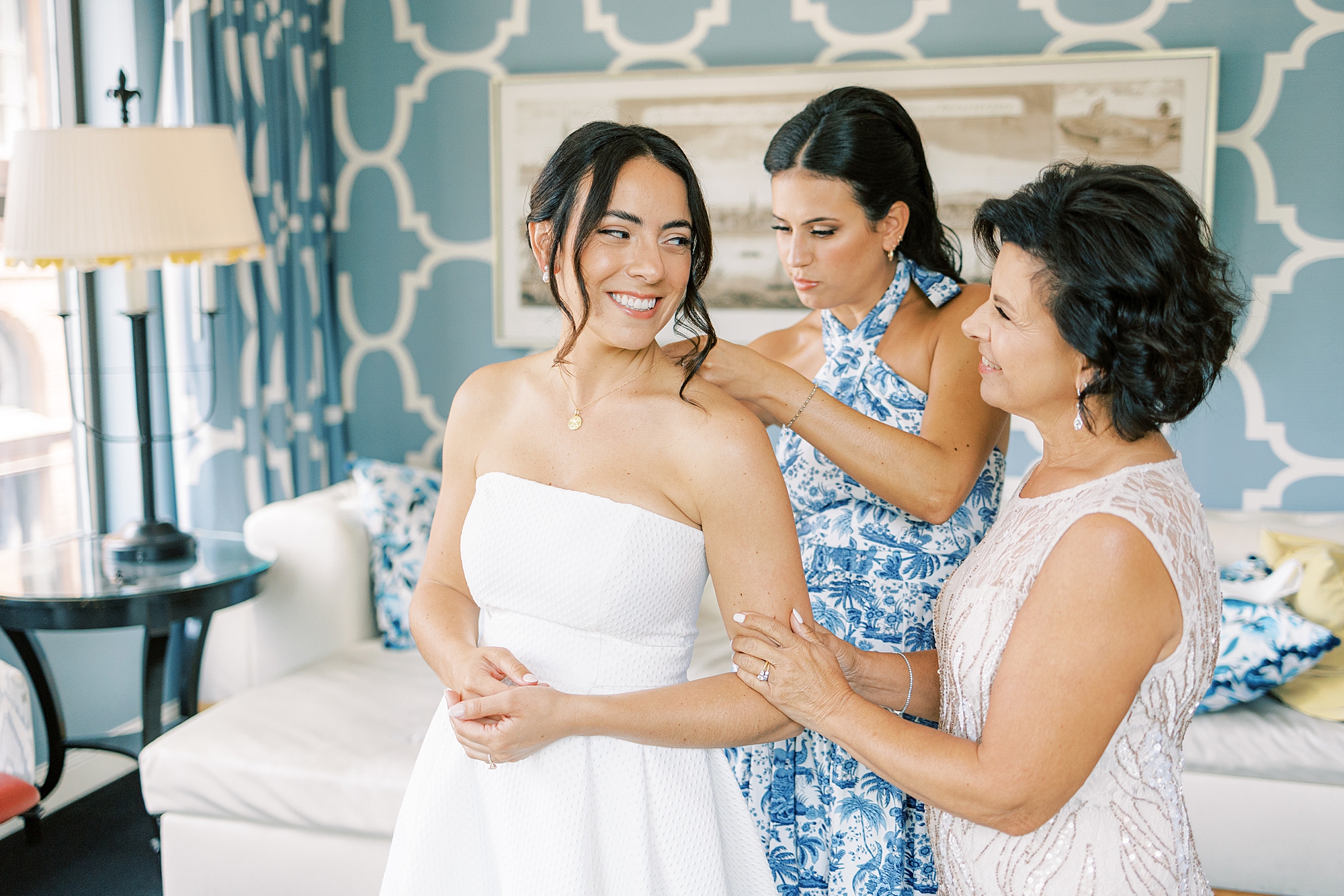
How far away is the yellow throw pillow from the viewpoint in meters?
2.54

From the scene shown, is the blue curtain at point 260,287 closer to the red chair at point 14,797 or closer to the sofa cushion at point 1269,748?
the red chair at point 14,797

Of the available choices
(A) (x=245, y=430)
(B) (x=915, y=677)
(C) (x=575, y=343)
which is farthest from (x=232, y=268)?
(B) (x=915, y=677)

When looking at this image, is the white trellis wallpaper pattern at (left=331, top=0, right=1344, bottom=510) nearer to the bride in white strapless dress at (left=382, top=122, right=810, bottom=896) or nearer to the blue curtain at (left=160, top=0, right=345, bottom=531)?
the blue curtain at (left=160, top=0, right=345, bottom=531)

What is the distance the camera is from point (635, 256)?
1.23 m

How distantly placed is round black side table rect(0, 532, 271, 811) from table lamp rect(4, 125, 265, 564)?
650mm

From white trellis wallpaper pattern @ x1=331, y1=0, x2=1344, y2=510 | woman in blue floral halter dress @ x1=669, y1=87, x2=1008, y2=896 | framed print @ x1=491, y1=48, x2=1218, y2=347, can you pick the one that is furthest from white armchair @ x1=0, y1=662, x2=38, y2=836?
white trellis wallpaper pattern @ x1=331, y1=0, x2=1344, y2=510

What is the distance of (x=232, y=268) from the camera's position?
10.7ft

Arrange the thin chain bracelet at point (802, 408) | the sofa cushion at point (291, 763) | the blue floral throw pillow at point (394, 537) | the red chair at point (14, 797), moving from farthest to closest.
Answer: the blue floral throw pillow at point (394, 537), the sofa cushion at point (291, 763), the red chair at point (14, 797), the thin chain bracelet at point (802, 408)

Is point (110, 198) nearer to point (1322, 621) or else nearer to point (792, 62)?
point (792, 62)

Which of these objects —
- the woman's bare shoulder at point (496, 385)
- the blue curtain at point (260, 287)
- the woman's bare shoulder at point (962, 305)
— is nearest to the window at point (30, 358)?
the blue curtain at point (260, 287)

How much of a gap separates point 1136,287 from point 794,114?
2.38m

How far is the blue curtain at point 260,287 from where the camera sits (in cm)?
316

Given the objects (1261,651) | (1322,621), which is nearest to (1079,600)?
(1261,651)

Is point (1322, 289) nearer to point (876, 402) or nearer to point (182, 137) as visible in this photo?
point (876, 402)
